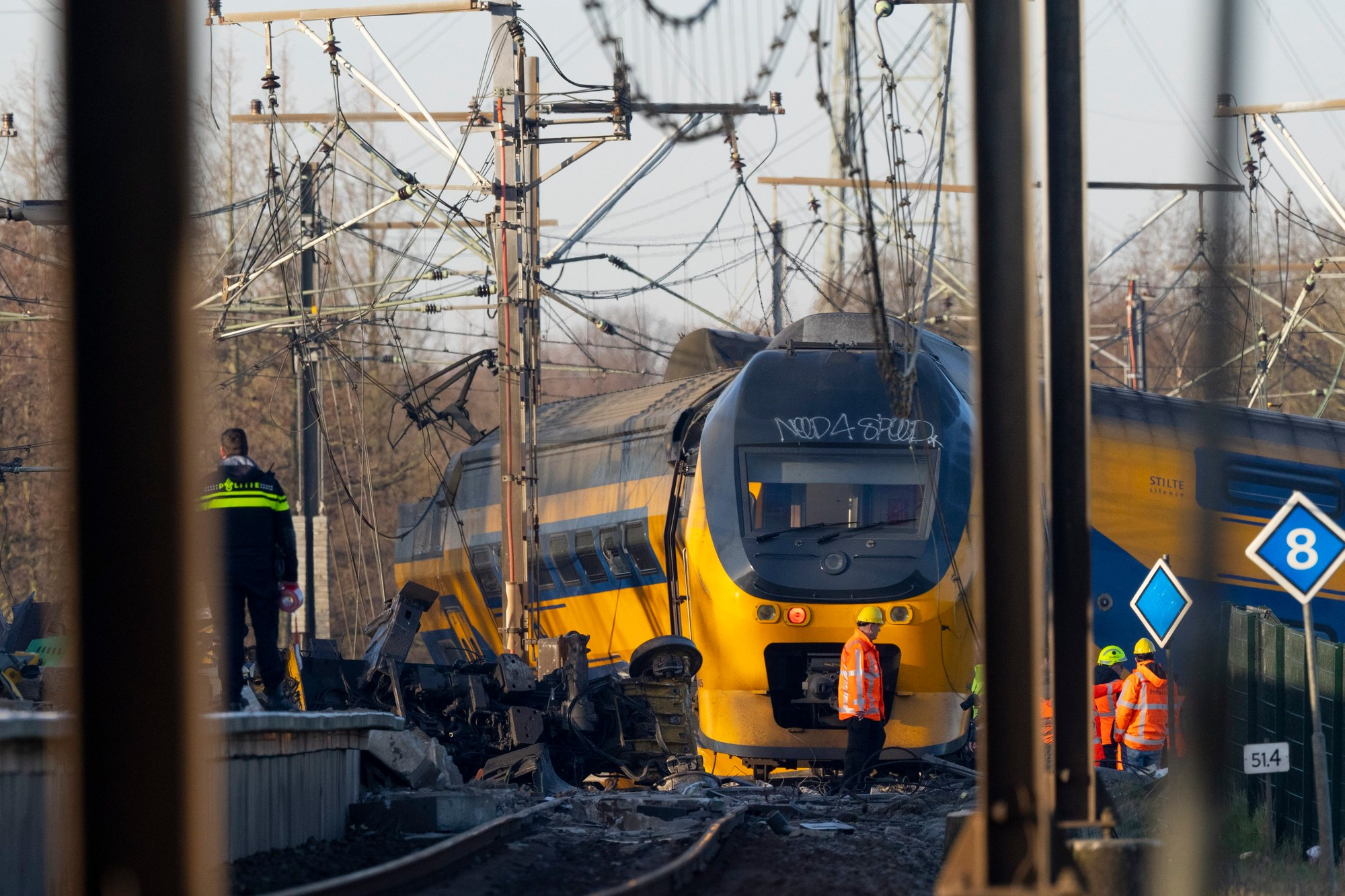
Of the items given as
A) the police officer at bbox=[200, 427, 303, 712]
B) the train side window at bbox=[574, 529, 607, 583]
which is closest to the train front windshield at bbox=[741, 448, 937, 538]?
the train side window at bbox=[574, 529, 607, 583]

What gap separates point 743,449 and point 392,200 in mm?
8409

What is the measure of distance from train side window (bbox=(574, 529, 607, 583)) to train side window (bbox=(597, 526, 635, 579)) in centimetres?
20

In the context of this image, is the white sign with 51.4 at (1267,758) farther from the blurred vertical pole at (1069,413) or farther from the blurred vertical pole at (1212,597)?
the blurred vertical pole at (1069,413)

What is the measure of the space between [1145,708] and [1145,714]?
58mm

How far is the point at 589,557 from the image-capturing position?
61.6 feet

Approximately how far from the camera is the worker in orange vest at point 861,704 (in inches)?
539

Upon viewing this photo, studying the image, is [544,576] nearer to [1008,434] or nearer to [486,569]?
[486,569]

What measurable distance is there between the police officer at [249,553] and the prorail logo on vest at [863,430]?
20.9 ft

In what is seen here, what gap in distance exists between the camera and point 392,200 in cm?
2159

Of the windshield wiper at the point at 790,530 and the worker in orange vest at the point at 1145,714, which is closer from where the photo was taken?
the windshield wiper at the point at 790,530

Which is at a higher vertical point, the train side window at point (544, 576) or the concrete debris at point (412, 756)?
the train side window at point (544, 576)

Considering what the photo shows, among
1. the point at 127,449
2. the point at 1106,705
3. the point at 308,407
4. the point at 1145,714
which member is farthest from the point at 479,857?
the point at 308,407

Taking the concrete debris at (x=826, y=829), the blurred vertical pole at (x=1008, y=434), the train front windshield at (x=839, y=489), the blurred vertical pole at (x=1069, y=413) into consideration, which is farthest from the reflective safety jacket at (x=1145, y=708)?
the blurred vertical pole at (x=1008, y=434)

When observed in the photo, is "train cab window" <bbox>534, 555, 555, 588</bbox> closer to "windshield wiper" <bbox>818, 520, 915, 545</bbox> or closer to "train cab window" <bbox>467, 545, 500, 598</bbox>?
"train cab window" <bbox>467, 545, 500, 598</bbox>
